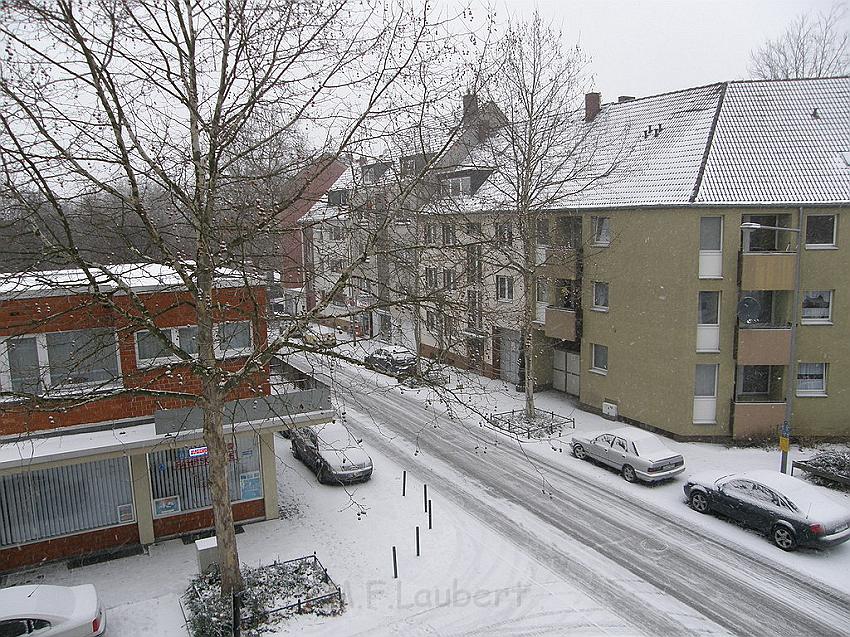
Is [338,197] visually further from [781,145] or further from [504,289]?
[504,289]

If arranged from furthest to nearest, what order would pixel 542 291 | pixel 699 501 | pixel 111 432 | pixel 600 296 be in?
pixel 542 291, pixel 600 296, pixel 699 501, pixel 111 432

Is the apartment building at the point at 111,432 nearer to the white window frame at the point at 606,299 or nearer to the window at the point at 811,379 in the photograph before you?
the white window frame at the point at 606,299

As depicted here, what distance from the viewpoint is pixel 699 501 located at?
16.4 metres

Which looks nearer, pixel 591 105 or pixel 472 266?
pixel 472 266

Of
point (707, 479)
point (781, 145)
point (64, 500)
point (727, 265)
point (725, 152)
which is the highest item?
point (781, 145)

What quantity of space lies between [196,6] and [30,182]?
327 cm

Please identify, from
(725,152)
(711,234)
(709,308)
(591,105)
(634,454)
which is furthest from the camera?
(591,105)

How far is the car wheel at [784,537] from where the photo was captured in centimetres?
1427

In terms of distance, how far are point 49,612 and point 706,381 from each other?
1822 cm

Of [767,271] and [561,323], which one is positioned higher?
[767,271]

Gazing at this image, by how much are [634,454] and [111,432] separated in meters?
12.7

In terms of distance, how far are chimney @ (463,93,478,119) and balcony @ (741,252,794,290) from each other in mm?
13954

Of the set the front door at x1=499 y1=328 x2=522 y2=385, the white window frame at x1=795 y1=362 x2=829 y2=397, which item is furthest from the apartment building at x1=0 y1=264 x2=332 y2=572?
the white window frame at x1=795 y1=362 x2=829 y2=397

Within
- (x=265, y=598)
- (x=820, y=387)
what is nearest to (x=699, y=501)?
(x=820, y=387)
